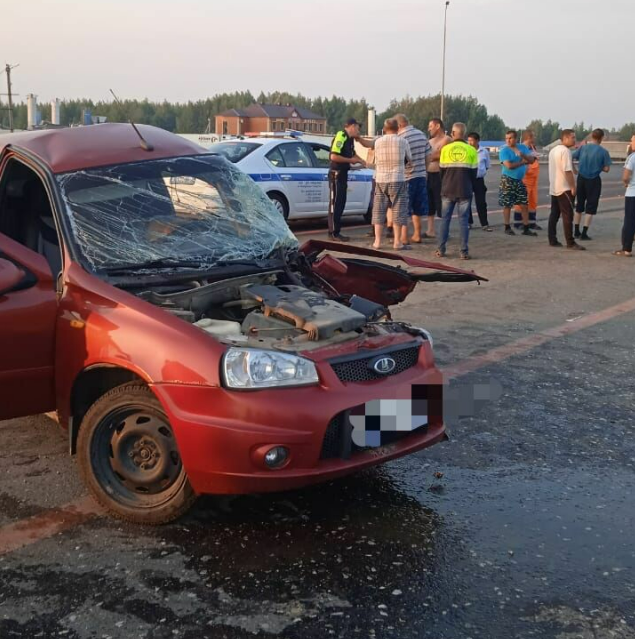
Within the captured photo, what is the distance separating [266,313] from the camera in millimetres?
3854

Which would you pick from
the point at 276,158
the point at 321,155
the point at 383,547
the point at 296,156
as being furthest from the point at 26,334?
the point at 321,155

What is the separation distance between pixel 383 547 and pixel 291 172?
35.4ft

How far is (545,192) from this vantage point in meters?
24.2

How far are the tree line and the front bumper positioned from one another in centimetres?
6037

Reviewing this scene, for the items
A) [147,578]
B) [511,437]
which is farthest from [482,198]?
[147,578]

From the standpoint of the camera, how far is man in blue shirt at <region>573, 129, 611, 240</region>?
12.9 metres

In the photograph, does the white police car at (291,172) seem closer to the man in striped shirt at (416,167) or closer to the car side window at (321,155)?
the car side window at (321,155)

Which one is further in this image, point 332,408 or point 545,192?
point 545,192

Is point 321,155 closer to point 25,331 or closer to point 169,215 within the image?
point 169,215

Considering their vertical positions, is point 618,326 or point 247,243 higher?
point 247,243

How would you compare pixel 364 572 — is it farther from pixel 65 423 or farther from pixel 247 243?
pixel 247 243

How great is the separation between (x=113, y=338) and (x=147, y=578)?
1.04 meters

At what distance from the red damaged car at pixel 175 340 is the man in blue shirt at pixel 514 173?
375 inches

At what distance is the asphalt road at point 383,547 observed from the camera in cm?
290
